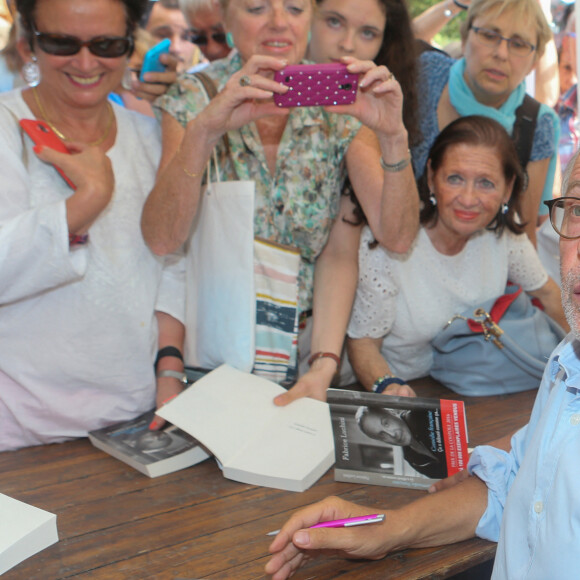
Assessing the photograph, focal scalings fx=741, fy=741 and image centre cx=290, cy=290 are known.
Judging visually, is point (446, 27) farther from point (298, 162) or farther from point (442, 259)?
point (298, 162)

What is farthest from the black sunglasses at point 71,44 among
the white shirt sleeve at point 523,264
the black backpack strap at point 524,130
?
the black backpack strap at point 524,130

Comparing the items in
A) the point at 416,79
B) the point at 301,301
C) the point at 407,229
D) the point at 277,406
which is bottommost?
the point at 277,406

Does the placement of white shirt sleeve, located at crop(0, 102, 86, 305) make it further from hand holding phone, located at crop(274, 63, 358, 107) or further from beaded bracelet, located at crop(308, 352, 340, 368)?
beaded bracelet, located at crop(308, 352, 340, 368)

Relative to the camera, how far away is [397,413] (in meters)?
1.97

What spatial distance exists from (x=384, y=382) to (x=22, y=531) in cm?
131

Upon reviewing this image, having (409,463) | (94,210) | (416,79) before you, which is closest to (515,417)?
→ (409,463)

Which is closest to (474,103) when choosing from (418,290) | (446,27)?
(418,290)

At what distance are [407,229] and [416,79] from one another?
0.68 metres

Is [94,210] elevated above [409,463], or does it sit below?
above

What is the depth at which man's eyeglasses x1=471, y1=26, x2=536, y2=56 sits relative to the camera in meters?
3.07

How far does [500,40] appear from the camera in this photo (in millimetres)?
3070

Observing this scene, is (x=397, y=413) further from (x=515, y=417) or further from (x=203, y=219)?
(x=203, y=219)

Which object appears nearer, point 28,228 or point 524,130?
point 28,228

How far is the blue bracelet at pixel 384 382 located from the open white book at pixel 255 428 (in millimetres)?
352
